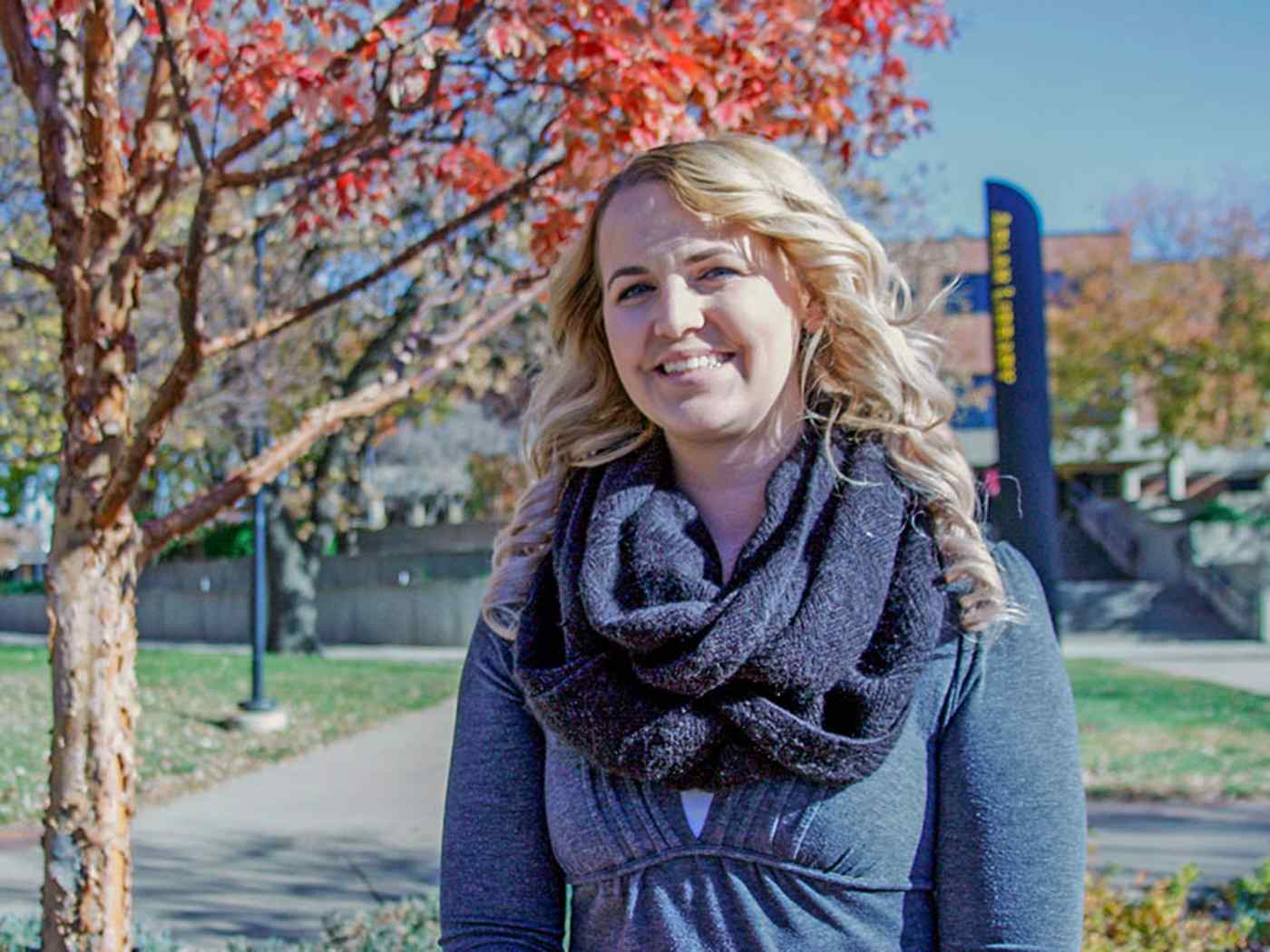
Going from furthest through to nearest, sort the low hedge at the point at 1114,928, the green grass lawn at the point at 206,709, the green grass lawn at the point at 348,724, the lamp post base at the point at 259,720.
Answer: the lamp post base at the point at 259,720, the green grass lawn at the point at 206,709, the green grass lawn at the point at 348,724, the low hedge at the point at 1114,928

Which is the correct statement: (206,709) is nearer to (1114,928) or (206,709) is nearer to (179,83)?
(1114,928)

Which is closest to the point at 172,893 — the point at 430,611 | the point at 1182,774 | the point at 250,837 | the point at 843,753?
the point at 250,837

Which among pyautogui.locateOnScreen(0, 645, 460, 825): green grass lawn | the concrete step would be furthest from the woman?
the concrete step

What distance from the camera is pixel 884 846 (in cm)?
153

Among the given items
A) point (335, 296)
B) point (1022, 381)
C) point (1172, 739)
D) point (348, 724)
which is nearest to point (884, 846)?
point (335, 296)

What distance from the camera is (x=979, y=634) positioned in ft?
5.17

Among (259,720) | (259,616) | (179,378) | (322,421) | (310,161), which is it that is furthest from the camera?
(259,616)

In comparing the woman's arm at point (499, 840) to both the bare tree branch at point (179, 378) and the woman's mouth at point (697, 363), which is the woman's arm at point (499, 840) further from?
the bare tree branch at point (179, 378)

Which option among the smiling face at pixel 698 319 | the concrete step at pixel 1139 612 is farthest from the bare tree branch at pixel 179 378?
the concrete step at pixel 1139 612

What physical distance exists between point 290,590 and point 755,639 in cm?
1870

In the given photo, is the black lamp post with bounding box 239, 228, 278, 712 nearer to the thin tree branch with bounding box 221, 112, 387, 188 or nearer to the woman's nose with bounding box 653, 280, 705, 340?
the thin tree branch with bounding box 221, 112, 387, 188

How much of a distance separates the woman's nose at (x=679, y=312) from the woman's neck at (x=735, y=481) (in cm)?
18

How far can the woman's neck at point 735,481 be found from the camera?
5.79 ft

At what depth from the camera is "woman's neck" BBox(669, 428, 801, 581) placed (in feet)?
5.79
